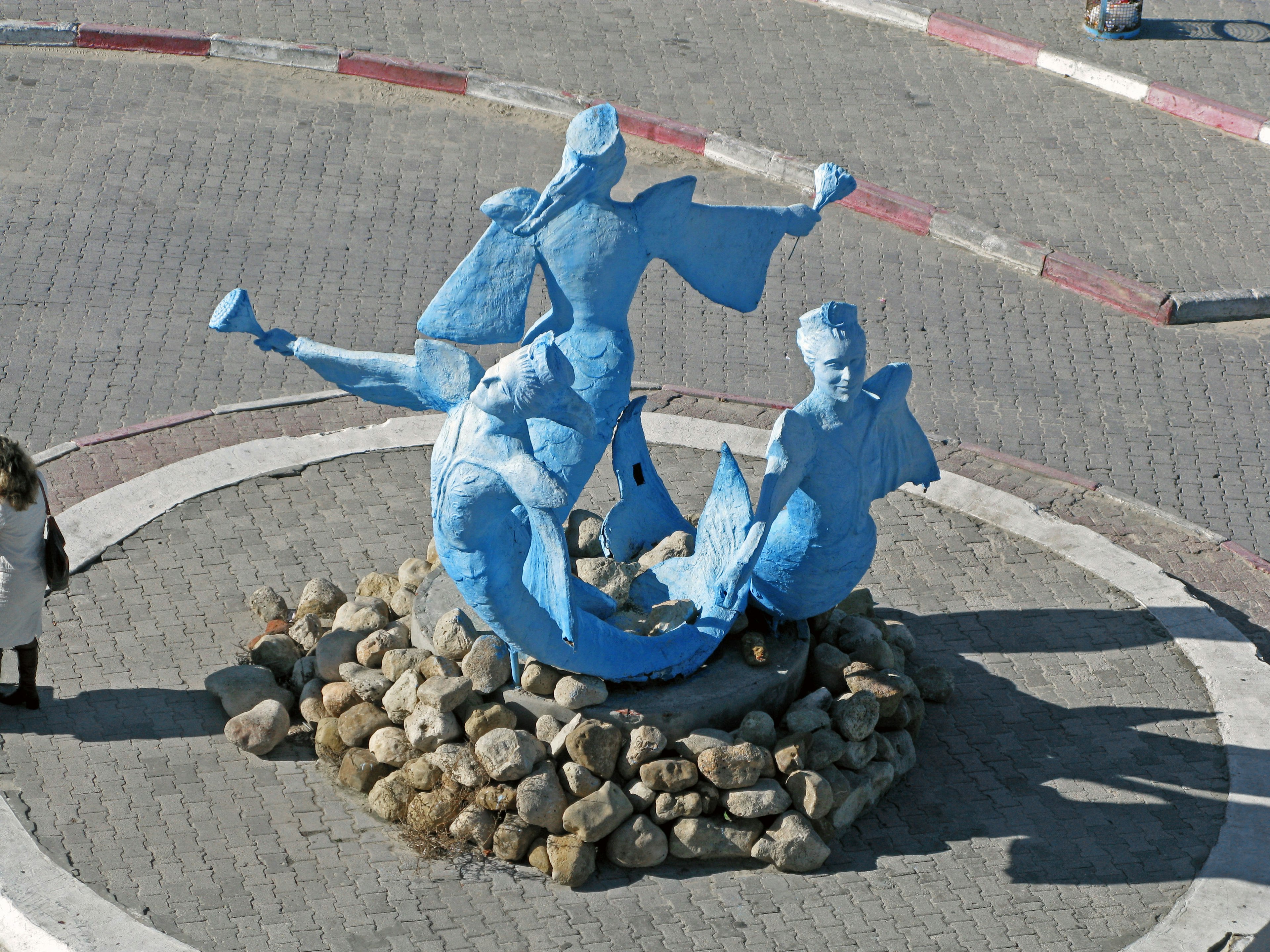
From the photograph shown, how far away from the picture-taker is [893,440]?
25.8ft

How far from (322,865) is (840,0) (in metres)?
11.0

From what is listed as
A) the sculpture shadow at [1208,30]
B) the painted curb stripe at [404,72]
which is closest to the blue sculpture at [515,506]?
the painted curb stripe at [404,72]

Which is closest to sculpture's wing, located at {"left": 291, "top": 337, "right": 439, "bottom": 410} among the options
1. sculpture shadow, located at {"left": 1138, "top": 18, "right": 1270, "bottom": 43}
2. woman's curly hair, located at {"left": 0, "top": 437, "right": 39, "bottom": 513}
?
woman's curly hair, located at {"left": 0, "top": 437, "right": 39, "bottom": 513}

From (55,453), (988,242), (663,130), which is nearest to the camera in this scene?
(55,453)

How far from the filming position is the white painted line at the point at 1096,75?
48.2 feet

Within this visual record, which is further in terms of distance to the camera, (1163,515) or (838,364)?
(1163,515)

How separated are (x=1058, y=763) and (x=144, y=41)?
10.2m

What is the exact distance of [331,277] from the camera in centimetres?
1184

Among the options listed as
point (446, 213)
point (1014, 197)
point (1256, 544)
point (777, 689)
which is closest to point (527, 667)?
point (777, 689)

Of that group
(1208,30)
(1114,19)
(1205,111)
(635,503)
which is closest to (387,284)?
(635,503)

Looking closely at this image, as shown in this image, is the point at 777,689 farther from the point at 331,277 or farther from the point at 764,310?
the point at 331,277

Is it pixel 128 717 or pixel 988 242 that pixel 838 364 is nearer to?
pixel 128 717

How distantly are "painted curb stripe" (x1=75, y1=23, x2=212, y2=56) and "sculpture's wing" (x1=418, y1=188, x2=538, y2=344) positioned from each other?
7811 millimetres

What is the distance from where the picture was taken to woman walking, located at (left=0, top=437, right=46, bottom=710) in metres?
7.39
